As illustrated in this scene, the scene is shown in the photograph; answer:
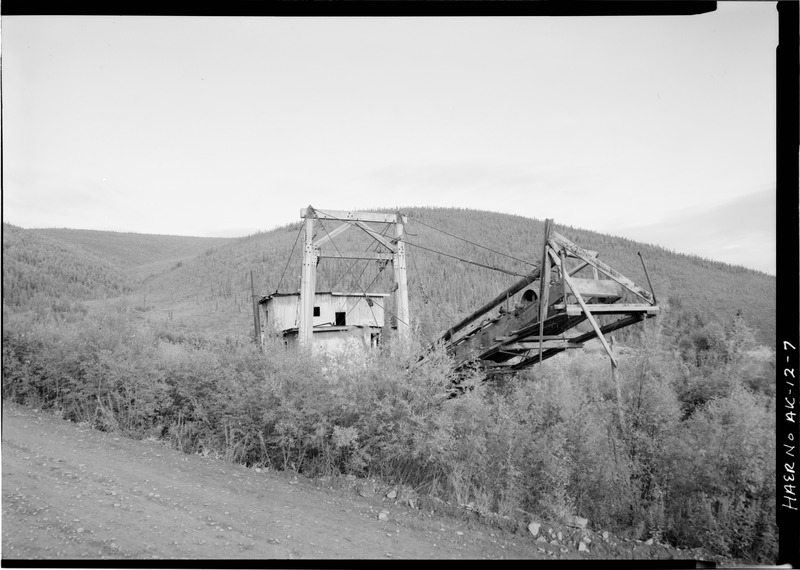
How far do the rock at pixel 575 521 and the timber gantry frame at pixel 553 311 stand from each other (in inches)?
97.5

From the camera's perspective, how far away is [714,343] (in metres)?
12.9

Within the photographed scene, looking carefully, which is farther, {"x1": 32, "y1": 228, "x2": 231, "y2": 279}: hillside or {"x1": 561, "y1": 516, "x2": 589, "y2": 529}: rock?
{"x1": 32, "y1": 228, "x2": 231, "y2": 279}: hillside

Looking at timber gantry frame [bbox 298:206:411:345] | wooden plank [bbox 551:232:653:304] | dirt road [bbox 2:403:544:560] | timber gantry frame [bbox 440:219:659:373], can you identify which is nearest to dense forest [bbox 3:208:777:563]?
timber gantry frame [bbox 440:219:659:373]

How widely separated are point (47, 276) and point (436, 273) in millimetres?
29070

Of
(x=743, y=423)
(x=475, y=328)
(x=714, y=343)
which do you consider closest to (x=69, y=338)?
(x=475, y=328)

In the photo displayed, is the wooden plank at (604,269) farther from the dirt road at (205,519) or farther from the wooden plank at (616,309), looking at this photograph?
the dirt road at (205,519)

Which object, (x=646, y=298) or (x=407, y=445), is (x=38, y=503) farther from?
(x=646, y=298)

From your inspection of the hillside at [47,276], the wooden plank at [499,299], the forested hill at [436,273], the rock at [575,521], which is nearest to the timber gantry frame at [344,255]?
the wooden plank at [499,299]

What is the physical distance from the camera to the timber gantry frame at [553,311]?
23.0ft

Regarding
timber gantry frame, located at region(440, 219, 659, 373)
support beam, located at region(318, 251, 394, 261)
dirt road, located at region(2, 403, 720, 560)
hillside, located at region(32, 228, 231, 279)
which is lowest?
dirt road, located at region(2, 403, 720, 560)

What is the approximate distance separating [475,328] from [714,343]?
25.9ft

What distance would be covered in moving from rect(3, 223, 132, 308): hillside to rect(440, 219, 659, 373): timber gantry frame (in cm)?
1301

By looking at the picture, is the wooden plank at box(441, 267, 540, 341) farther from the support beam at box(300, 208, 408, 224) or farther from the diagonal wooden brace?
the support beam at box(300, 208, 408, 224)

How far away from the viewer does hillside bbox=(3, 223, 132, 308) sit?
18.4 m
